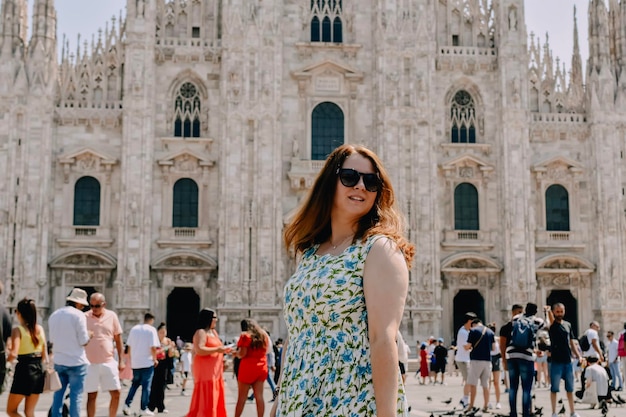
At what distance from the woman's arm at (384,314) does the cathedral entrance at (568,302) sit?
31.1m

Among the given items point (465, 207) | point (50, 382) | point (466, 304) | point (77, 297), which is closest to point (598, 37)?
point (465, 207)

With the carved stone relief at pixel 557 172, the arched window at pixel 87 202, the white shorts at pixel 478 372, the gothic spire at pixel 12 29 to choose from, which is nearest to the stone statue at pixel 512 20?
the carved stone relief at pixel 557 172

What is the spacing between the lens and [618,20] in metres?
34.7

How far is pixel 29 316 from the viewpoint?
977 cm

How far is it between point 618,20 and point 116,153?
20.3 m

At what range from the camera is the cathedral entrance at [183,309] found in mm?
32022

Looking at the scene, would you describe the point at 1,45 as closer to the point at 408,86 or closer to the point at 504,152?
the point at 408,86

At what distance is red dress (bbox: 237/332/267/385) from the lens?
38.2 feet

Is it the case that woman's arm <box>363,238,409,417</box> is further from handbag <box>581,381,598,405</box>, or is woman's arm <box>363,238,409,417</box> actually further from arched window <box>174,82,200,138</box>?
arched window <box>174,82,200,138</box>

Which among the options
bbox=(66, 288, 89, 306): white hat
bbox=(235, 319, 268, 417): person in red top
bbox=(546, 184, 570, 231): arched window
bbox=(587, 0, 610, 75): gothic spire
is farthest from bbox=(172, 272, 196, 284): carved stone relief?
bbox=(66, 288, 89, 306): white hat

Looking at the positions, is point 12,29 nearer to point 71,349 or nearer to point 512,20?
point 512,20

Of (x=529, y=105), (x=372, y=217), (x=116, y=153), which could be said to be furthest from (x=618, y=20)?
(x=372, y=217)

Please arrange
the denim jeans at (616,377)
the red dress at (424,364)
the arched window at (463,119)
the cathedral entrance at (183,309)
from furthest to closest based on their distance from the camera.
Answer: the arched window at (463,119) → the cathedral entrance at (183,309) → the red dress at (424,364) → the denim jeans at (616,377)

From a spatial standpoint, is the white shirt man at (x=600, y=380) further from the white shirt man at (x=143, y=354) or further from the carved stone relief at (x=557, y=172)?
the carved stone relief at (x=557, y=172)
